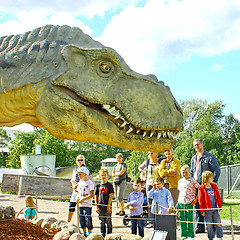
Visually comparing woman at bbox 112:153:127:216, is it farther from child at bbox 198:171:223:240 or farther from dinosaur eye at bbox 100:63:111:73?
dinosaur eye at bbox 100:63:111:73

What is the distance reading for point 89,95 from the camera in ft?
10.9

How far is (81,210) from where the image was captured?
21.4 ft

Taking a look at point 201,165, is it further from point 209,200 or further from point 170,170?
point 209,200

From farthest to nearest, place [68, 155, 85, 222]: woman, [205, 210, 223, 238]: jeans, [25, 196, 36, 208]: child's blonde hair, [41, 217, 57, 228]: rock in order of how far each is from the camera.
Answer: [25, 196, 36, 208]: child's blonde hair < [68, 155, 85, 222]: woman < [41, 217, 57, 228]: rock < [205, 210, 223, 238]: jeans

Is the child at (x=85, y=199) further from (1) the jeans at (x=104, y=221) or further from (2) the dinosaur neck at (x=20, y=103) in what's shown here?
(2) the dinosaur neck at (x=20, y=103)

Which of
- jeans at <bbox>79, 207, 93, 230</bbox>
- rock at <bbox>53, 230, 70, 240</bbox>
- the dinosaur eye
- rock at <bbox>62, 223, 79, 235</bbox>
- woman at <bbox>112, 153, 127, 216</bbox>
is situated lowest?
rock at <bbox>53, 230, 70, 240</bbox>

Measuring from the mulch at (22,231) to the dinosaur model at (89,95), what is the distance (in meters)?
2.40

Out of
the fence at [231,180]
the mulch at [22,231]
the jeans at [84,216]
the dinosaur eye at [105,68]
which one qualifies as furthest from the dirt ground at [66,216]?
the fence at [231,180]

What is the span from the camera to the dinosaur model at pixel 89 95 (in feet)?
10.8

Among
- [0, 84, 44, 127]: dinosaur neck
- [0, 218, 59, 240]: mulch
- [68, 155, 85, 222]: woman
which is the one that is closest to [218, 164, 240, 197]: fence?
[68, 155, 85, 222]: woman

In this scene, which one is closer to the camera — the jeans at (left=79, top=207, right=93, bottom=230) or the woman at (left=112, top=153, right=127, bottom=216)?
the jeans at (left=79, top=207, right=93, bottom=230)

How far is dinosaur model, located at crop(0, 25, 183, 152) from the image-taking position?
329 cm

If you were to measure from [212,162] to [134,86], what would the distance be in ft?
12.4

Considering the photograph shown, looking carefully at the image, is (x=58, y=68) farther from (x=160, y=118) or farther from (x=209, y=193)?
(x=209, y=193)
